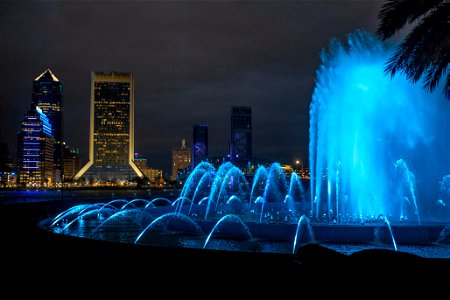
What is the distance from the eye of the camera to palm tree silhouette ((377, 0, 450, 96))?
29.9 feet

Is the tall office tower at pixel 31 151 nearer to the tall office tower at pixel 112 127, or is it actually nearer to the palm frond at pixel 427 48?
the tall office tower at pixel 112 127

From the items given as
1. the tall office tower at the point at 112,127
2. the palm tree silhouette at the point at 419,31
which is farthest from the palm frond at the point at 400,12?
the tall office tower at the point at 112,127

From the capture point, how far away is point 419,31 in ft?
31.4

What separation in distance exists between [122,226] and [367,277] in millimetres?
15711

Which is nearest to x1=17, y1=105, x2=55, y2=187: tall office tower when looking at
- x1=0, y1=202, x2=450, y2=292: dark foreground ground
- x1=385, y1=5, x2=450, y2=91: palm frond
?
x1=0, y1=202, x2=450, y2=292: dark foreground ground

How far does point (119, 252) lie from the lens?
7.07 m

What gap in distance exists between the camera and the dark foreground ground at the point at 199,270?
4637mm

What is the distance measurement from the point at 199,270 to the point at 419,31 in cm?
710

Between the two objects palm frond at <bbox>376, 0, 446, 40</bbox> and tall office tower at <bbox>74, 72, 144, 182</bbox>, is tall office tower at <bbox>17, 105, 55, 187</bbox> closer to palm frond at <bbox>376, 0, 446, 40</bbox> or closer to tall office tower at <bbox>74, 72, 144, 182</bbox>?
tall office tower at <bbox>74, 72, 144, 182</bbox>

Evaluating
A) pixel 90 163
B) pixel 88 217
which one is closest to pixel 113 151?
pixel 90 163

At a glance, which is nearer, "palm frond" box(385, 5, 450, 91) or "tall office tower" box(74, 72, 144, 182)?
"palm frond" box(385, 5, 450, 91)

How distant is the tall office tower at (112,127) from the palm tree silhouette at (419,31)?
165m

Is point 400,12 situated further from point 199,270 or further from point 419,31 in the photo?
point 199,270

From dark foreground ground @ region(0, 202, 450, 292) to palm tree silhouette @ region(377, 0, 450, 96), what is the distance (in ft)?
18.5
